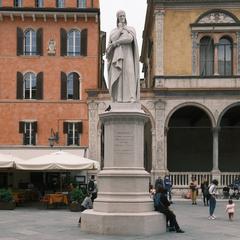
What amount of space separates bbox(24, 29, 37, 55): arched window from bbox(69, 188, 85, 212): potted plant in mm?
18768

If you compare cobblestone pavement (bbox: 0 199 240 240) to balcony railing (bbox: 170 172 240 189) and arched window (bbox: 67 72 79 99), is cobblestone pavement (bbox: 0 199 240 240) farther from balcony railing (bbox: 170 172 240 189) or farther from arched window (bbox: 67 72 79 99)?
arched window (bbox: 67 72 79 99)

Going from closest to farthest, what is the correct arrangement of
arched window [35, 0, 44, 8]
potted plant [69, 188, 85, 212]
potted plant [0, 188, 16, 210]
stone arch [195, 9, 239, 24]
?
1. potted plant [69, 188, 85, 212]
2. potted plant [0, 188, 16, 210]
3. stone arch [195, 9, 239, 24]
4. arched window [35, 0, 44, 8]

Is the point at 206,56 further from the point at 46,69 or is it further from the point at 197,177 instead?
the point at 46,69

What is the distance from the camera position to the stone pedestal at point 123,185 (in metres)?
13.7

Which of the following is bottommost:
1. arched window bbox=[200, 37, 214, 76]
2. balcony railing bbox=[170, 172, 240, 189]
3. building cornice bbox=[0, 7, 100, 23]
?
balcony railing bbox=[170, 172, 240, 189]

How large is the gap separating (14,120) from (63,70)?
15.5 feet

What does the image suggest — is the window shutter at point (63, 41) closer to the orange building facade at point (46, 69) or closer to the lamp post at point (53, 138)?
the orange building facade at point (46, 69)

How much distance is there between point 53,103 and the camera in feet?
133

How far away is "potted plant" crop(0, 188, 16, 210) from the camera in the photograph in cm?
2427

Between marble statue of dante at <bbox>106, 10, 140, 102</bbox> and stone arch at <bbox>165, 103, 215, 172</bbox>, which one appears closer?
marble statue of dante at <bbox>106, 10, 140, 102</bbox>

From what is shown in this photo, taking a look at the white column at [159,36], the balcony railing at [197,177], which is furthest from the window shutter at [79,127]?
the balcony railing at [197,177]

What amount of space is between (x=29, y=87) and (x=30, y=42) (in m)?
3.15

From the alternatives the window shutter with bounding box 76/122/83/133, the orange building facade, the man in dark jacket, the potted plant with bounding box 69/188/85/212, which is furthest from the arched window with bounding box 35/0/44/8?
the man in dark jacket

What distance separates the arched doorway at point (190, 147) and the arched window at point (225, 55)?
195 inches
